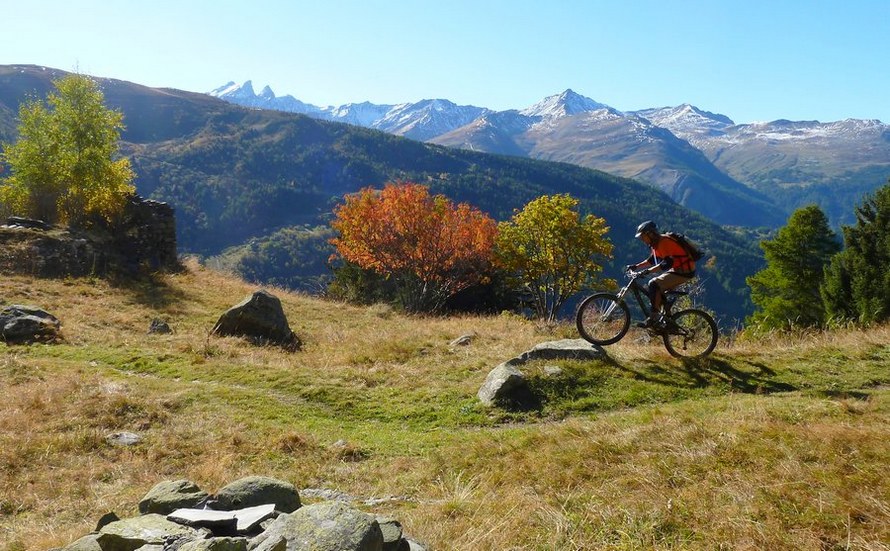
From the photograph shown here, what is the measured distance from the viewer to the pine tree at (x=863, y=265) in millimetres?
34938

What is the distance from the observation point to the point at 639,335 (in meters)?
17.5

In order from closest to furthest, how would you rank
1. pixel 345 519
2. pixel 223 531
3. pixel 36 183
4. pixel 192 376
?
pixel 345 519 < pixel 223 531 < pixel 192 376 < pixel 36 183

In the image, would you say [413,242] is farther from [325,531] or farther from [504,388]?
[325,531]

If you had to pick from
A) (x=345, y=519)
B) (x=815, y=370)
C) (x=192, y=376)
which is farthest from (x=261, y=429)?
(x=815, y=370)

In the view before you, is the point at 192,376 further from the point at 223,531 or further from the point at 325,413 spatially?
the point at 223,531

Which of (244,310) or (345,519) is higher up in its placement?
(345,519)

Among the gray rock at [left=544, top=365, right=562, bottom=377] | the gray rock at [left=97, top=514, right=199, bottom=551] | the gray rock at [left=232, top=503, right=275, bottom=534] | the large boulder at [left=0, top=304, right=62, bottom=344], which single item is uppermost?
the gray rock at [left=97, top=514, right=199, bottom=551]

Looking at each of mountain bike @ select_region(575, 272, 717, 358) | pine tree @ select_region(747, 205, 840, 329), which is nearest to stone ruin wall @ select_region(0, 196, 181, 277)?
mountain bike @ select_region(575, 272, 717, 358)

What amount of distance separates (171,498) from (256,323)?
43.8 ft

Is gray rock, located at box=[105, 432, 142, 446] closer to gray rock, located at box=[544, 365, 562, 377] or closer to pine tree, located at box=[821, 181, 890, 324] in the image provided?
gray rock, located at box=[544, 365, 562, 377]

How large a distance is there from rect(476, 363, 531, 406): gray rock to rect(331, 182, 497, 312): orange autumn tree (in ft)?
81.4

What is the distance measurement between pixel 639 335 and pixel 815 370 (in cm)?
557

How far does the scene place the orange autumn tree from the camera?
124ft

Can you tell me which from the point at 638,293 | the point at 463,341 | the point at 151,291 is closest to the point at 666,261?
the point at 638,293
